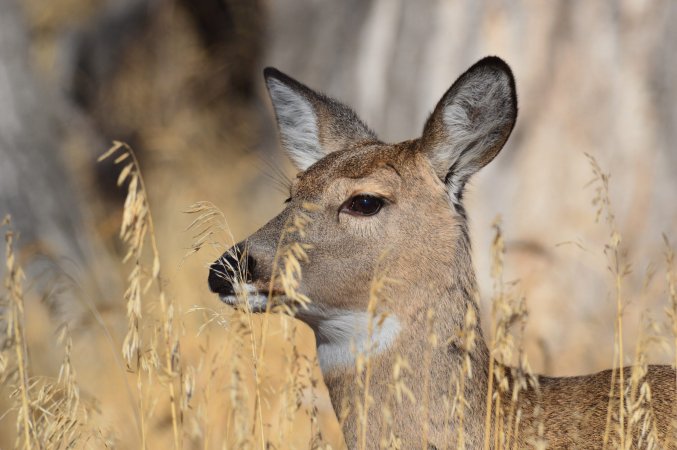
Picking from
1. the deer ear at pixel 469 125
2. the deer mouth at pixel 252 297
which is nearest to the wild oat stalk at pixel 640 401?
the deer ear at pixel 469 125

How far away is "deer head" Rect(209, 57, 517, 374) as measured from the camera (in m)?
3.79

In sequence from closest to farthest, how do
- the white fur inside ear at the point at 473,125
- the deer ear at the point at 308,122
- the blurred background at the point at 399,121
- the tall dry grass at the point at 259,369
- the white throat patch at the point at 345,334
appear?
1. the tall dry grass at the point at 259,369
2. the white throat patch at the point at 345,334
3. the white fur inside ear at the point at 473,125
4. the deer ear at the point at 308,122
5. the blurred background at the point at 399,121

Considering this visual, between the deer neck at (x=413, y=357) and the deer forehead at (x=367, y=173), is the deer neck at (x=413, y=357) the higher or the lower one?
the lower one

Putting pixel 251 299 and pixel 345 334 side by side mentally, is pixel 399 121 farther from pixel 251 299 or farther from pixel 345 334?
pixel 251 299

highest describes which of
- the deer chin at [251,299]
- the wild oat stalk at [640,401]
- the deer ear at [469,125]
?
the deer ear at [469,125]

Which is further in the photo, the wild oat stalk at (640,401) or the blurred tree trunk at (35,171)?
the blurred tree trunk at (35,171)

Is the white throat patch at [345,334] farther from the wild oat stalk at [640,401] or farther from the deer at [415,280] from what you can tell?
the wild oat stalk at [640,401]

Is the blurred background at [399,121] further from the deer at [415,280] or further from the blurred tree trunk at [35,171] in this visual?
the deer at [415,280]

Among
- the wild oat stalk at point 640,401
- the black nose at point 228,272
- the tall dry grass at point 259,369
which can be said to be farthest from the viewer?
the black nose at point 228,272

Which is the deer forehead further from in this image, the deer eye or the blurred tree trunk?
the blurred tree trunk

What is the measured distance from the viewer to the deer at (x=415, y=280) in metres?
3.69

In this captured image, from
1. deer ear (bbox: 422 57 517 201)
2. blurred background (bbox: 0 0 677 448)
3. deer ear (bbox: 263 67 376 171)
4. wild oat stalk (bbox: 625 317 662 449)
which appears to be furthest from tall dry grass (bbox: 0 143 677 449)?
blurred background (bbox: 0 0 677 448)

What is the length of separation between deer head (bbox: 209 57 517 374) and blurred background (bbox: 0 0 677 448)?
245 cm

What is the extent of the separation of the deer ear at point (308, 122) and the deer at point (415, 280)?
1.78 ft
